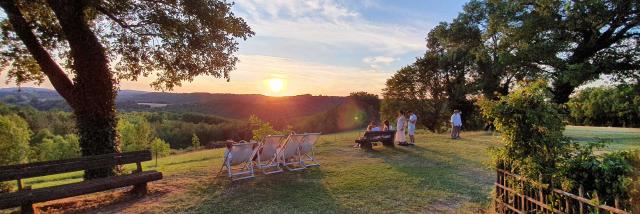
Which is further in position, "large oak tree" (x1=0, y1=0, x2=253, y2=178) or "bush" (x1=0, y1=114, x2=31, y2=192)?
"bush" (x1=0, y1=114, x2=31, y2=192)

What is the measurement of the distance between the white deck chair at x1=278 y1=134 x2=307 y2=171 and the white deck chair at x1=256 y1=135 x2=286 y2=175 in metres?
0.16

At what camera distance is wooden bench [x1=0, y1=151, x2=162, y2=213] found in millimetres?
6156

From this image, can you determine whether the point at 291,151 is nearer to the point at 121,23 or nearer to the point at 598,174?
the point at 121,23

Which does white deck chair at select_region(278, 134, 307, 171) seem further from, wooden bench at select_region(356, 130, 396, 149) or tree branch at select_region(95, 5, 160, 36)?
tree branch at select_region(95, 5, 160, 36)

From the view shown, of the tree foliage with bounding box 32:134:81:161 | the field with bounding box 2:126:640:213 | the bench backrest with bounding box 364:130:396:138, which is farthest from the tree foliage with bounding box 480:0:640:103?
the tree foliage with bounding box 32:134:81:161

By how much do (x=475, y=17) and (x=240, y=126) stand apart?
45400 mm

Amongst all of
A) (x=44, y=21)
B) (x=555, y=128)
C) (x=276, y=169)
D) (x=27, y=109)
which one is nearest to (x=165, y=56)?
(x=44, y=21)

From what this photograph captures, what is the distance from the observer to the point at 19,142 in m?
33.9

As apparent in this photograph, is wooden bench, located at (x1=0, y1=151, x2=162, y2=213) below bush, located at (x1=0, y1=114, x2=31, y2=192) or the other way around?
the other way around

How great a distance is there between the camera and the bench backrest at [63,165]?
6.49 m

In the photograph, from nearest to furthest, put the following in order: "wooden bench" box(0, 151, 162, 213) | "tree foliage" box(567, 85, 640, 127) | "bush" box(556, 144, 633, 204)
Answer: "bush" box(556, 144, 633, 204) → "wooden bench" box(0, 151, 162, 213) → "tree foliage" box(567, 85, 640, 127)

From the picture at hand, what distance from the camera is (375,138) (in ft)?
48.6

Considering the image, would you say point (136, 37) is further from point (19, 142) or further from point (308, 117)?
point (308, 117)

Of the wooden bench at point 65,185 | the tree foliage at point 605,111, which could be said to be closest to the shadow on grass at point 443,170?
the wooden bench at point 65,185
